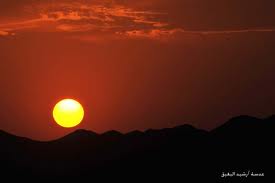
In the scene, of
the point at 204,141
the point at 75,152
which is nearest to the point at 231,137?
the point at 204,141

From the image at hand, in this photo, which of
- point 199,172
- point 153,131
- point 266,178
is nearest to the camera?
point 266,178

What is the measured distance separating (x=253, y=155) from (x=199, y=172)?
343 inches

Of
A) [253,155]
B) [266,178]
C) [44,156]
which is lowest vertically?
[266,178]

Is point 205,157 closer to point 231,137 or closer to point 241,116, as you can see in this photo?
point 231,137

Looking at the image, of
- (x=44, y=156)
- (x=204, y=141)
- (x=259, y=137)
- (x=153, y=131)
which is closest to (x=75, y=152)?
(x=44, y=156)

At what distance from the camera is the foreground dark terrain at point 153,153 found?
106 m

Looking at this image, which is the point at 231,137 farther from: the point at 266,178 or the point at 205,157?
the point at 266,178

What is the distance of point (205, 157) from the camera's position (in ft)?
356

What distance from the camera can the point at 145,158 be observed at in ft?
379

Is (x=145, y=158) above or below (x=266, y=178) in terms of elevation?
above

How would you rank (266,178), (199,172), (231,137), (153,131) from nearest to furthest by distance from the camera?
1. (266,178)
2. (199,172)
3. (231,137)
4. (153,131)

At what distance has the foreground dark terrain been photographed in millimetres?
105812

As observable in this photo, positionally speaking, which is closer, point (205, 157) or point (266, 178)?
point (266, 178)

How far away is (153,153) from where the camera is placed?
11612 centimetres
